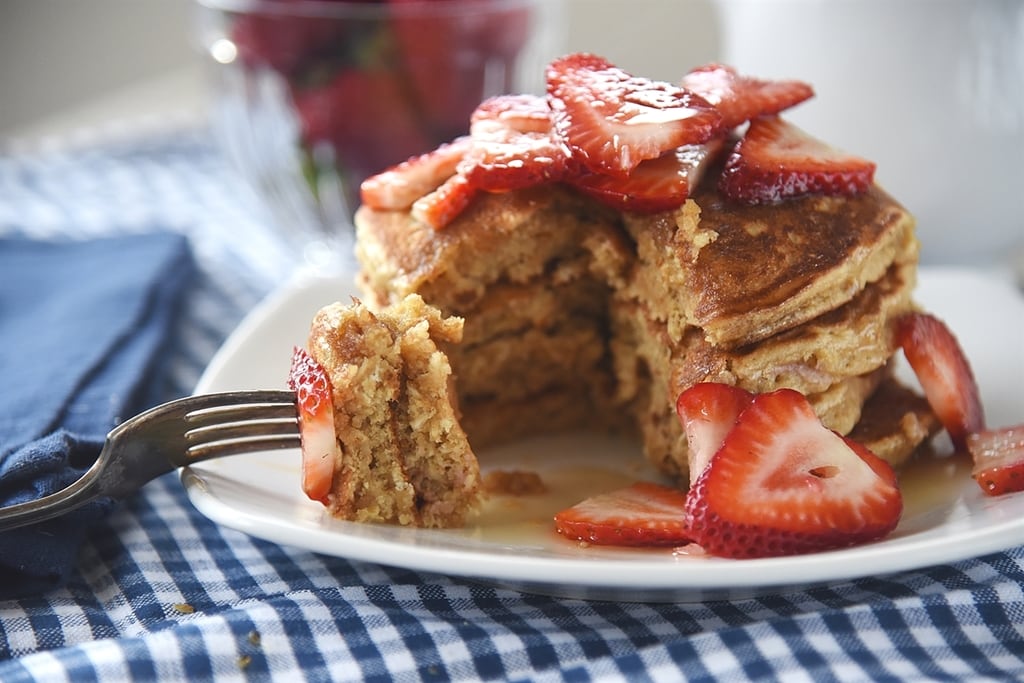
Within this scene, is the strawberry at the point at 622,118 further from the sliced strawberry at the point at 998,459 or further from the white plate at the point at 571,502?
the sliced strawberry at the point at 998,459

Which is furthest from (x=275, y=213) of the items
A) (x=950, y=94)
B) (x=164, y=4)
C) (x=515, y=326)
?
(x=164, y=4)

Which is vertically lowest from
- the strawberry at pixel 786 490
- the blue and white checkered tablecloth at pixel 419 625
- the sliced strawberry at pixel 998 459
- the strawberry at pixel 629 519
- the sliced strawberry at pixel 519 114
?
the blue and white checkered tablecloth at pixel 419 625

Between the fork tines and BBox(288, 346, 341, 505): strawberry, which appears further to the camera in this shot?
the fork tines

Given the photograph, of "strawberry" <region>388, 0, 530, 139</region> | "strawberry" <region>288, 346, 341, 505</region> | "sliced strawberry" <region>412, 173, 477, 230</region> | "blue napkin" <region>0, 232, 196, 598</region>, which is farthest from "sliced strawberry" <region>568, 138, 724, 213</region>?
"strawberry" <region>388, 0, 530, 139</region>

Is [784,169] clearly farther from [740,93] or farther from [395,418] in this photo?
[395,418]

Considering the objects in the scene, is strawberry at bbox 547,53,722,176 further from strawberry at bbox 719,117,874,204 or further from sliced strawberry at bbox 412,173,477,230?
sliced strawberry at bbox 412,173,477,230

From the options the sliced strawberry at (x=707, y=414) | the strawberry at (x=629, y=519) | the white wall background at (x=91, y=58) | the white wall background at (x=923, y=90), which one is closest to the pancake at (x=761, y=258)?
the sliced strawberry at (x=707, y=414)
